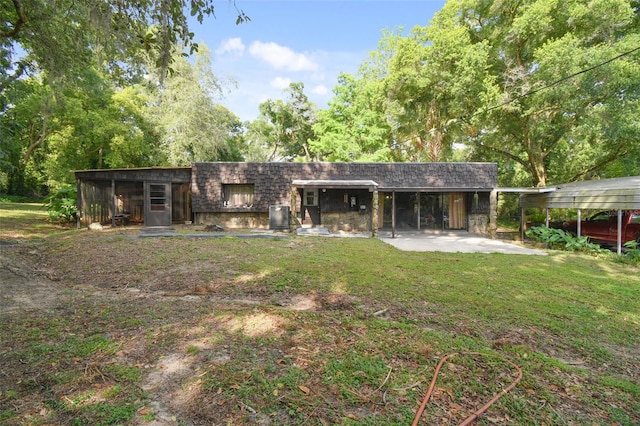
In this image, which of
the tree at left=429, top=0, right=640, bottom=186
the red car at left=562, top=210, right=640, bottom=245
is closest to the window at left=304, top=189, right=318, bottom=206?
the tree at left=429, top=0, right=640, bottom=186

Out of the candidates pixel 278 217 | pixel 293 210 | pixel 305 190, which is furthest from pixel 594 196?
pixel 278 217

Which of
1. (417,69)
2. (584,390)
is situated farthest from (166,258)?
(417,69)

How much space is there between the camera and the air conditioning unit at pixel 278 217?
43.4ft

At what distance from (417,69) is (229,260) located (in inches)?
678

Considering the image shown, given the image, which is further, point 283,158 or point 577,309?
point 283,158

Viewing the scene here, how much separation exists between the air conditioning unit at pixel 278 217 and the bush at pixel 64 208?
8160 millimetres

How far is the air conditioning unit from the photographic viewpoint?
1323 cm

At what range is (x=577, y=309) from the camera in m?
4.66

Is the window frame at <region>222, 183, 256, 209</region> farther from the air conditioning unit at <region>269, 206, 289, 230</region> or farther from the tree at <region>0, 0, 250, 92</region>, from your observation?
the tree at <region>0, 0, 250, 92</region>

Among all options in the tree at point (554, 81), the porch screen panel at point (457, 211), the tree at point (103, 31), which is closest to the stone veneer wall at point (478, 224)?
the porch screen panel at point (457, 211)

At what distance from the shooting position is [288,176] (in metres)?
14.4

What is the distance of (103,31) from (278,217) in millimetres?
9640

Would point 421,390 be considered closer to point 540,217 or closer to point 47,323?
point 47,323

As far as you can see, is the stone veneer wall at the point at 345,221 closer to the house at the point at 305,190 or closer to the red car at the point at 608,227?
the house at the point at 305,190
